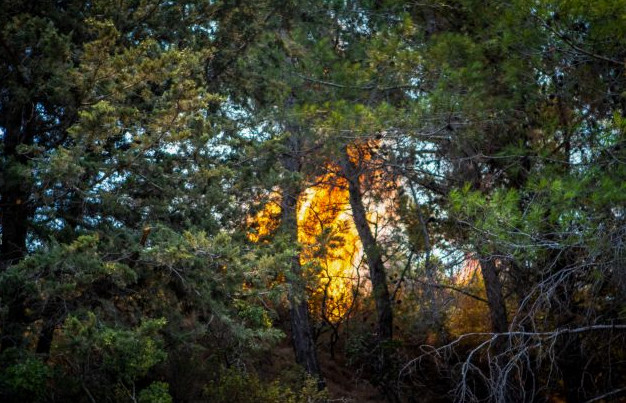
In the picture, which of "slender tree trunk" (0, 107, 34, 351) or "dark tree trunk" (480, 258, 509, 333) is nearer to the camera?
"slender tree trunk" (0, 107, 34, 351)

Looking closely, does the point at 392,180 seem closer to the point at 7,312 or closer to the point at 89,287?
the point at 89,287

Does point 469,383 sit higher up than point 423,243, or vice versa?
point 423,243

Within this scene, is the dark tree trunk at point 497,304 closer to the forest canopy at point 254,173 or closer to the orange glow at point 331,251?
the forest canopy at point 254,173

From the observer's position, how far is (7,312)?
6.63 meters

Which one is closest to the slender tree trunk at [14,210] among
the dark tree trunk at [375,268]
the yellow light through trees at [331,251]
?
the dark tree trunk at [375,268]

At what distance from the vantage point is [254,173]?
951 centimetres

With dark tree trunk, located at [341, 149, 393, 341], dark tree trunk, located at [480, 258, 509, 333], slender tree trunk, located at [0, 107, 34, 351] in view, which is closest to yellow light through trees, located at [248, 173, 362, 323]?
dark tree trunk, located at [341, 149, 393, 341]

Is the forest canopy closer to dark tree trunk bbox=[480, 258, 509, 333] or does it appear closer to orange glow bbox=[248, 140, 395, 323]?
dark tree trunk bbox=[480, 258, 509, 333]

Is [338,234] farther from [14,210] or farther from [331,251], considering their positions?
[14,210]

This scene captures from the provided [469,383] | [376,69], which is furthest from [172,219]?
[469,383]

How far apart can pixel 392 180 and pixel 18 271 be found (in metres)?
6.26

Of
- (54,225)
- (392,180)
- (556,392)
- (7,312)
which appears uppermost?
(392,180)

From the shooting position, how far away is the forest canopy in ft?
21.6

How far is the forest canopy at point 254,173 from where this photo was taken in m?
6.57
